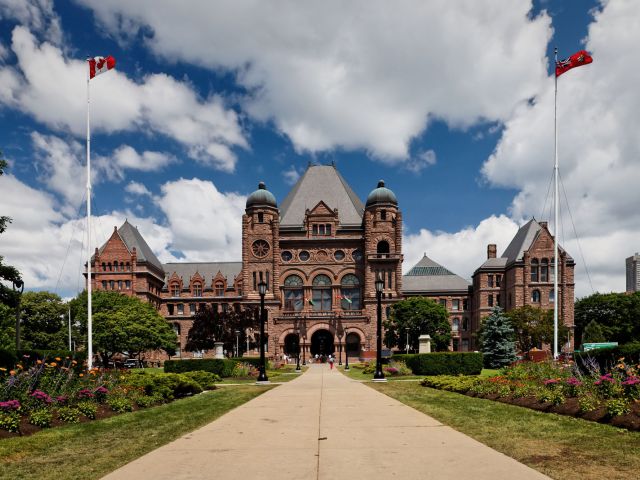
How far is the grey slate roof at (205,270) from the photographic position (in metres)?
94.4

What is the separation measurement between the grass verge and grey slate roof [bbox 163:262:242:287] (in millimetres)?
80715

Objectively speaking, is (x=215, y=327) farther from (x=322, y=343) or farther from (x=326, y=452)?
(x=326, y=452)

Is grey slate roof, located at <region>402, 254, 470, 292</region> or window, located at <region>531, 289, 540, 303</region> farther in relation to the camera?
grey slate roof, located at <region>402, 254, 470, 292</region>

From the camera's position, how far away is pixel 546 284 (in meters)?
73.2

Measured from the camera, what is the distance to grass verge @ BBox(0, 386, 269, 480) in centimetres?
792

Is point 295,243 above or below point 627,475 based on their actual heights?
above

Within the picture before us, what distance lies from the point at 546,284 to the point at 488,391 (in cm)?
6106

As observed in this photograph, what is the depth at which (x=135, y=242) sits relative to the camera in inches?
3344

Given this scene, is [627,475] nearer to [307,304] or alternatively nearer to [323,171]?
[307,304]

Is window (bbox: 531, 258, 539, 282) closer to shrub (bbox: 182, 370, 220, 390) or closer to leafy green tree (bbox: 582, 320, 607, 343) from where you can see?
leafy green tree (bbox: 582, 320, 607, 343)

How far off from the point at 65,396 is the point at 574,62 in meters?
32.4

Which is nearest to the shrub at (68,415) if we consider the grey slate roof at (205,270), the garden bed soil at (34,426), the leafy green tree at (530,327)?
the garden bed soil at (34,426)

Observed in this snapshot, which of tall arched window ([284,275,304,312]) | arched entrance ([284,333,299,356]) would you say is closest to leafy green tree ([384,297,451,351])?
arched entrance ([284,333,299,356])

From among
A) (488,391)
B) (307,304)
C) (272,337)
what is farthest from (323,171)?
(488,391)
